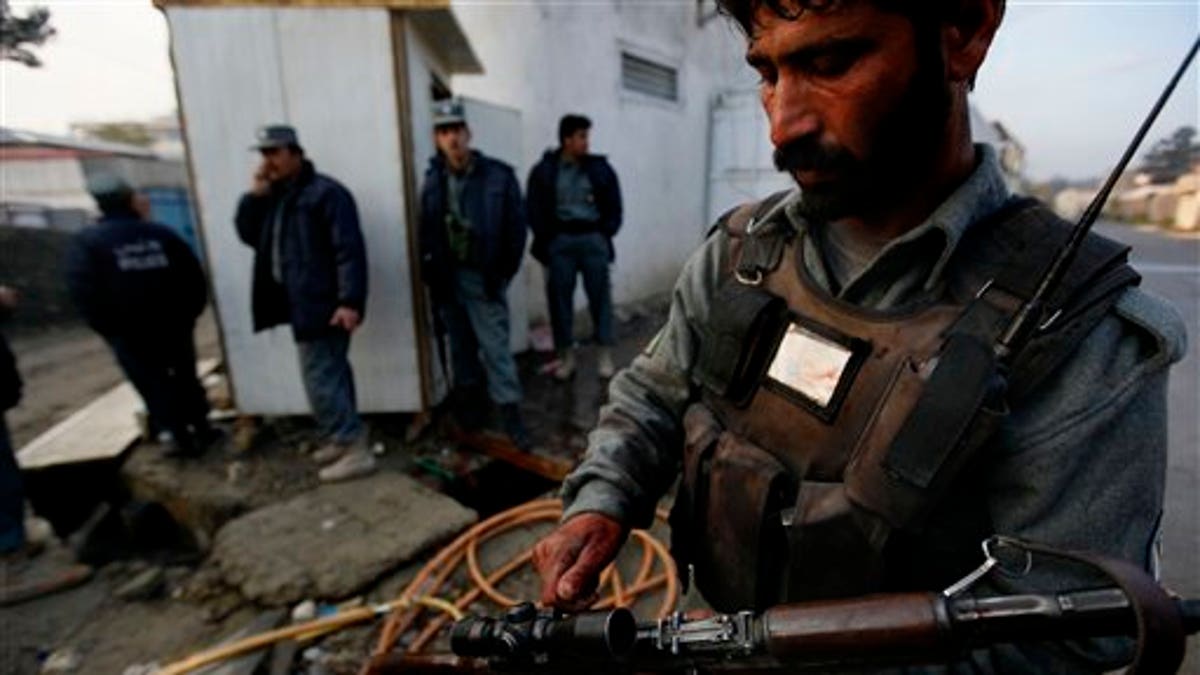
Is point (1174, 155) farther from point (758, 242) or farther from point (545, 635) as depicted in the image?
point (545, 635)

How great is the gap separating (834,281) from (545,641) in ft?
2.58

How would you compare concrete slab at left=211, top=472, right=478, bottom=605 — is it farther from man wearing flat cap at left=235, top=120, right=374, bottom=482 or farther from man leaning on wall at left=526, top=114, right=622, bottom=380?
man leaning on wall at left=526, top=114, right=622, bottom=380

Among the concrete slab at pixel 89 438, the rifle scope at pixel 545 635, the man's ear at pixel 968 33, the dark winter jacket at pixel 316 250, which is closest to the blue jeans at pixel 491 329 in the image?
the dark winter jacket at pixel 316 250

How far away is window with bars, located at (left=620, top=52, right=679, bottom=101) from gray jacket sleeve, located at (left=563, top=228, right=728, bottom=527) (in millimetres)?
7025

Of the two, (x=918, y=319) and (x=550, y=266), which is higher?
(x=918, y=319)

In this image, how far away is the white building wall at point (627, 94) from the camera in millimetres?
6746

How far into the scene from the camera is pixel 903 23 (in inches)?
33.8

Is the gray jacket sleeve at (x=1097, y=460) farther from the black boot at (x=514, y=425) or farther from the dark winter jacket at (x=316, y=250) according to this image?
the dark winter jacket at (x=316, y=250)

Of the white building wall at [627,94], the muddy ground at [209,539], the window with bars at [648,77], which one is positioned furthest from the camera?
the window with bars at [648,77]

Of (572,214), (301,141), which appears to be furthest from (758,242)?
(572,214)

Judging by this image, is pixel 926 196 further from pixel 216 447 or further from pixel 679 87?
pixel 679 87

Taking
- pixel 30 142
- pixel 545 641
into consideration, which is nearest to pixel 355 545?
pixel 545 641

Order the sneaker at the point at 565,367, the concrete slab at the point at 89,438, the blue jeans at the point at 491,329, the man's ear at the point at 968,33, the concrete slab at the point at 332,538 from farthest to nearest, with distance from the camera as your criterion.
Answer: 1. the sneaker at the point at 565,367
2. the concrete slab at the point at 89,438
3. the blue jeans at the point at 491,329
4. the concrete slab at the point at 332,538
5. the man's ear at the point at 968,33

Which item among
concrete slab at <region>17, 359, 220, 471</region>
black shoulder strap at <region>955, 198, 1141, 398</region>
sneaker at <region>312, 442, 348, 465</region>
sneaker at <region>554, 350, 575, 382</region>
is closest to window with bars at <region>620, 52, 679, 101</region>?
sneaker at <region>554, 350, 575, 382</region>
